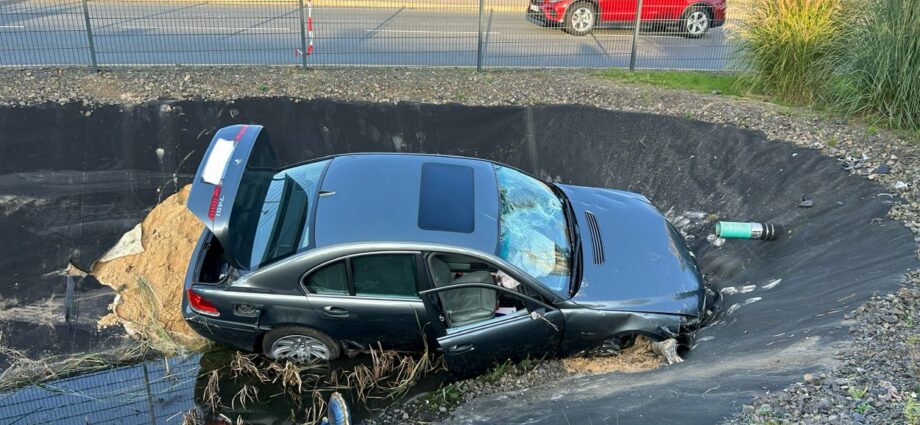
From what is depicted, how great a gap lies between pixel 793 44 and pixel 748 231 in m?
4.07

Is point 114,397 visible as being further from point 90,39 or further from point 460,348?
point 90,39

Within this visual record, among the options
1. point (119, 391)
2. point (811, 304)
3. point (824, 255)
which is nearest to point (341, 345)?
point (119, 391)

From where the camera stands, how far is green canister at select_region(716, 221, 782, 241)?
6.61 metres

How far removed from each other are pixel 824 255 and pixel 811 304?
38.7 inches

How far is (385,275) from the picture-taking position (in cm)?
530

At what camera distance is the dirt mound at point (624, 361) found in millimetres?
5242

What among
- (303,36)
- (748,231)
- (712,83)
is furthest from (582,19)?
(748,231)

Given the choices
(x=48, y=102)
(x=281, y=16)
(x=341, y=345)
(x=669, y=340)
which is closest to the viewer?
(x=669, y=340)

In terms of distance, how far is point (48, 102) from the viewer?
8938mm

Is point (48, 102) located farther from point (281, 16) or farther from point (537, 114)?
point (537, 114)

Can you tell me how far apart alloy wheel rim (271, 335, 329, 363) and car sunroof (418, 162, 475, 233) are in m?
1.53

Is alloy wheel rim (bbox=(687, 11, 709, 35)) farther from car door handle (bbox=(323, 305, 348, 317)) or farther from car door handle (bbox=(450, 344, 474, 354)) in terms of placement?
car door handle (bbox=(323, 305, 348, 317))

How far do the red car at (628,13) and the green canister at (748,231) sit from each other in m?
5.65

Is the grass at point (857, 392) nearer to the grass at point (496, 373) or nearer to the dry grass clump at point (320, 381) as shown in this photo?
the grass at point (496, 373)
